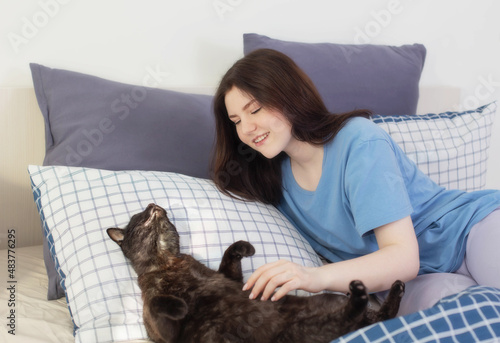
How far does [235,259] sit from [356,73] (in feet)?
3.66

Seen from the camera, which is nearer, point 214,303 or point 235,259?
point 214,303

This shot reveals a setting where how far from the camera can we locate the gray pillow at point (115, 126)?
1.78m

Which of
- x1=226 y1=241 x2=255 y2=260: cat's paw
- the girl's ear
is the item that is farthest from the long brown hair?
the girl's ear

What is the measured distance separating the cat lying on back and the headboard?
67cm

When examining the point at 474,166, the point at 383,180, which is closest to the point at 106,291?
the point at 383,180

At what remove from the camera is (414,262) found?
4.74 feet

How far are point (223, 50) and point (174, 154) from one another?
2.16ft

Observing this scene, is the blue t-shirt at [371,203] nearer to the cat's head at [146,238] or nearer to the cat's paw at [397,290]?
the cat's paw at [397,290]

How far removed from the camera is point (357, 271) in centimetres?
138

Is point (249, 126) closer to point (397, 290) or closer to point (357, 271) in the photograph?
point (357, 271)

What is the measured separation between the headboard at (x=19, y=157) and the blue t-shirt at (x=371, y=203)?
929 millimetres

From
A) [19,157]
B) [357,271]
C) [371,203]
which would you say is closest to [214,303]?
[357,271]

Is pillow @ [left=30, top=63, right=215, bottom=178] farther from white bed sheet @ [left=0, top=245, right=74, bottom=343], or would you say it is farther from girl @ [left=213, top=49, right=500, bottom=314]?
white bed sheet @ [left=0, top=245, right=74, bottom=343]

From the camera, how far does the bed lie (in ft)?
4.49
